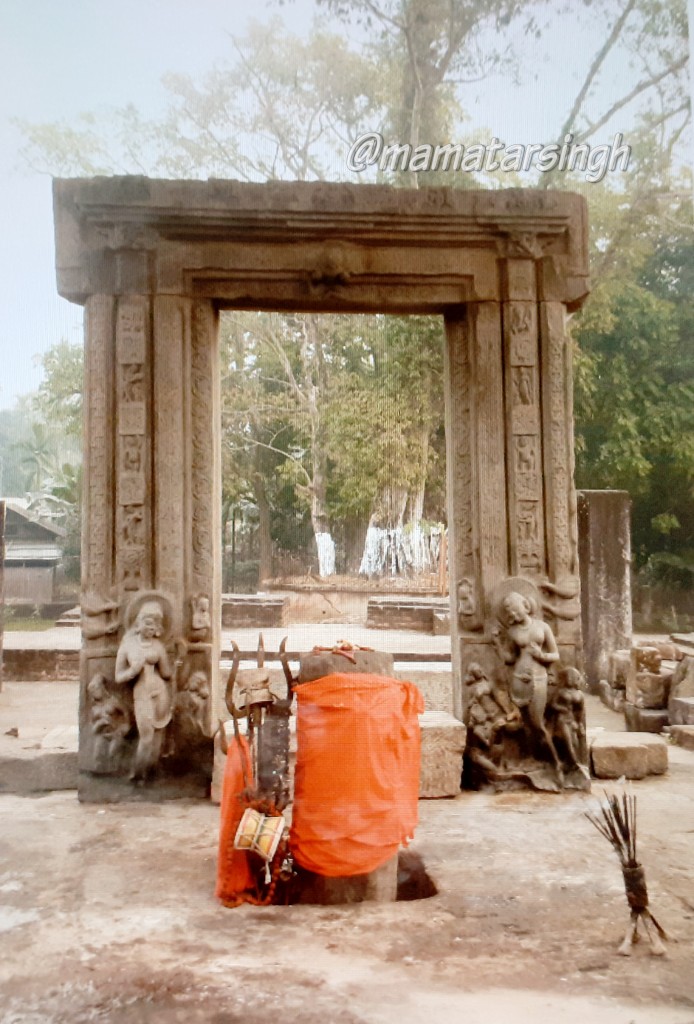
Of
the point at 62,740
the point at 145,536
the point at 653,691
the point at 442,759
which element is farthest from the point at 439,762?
the point at 653,691

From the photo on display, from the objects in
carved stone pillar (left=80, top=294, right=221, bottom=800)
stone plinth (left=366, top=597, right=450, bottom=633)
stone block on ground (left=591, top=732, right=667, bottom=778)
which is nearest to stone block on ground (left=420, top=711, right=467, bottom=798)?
stone block on ground (left=591, top=732, right=667, bottom=778)

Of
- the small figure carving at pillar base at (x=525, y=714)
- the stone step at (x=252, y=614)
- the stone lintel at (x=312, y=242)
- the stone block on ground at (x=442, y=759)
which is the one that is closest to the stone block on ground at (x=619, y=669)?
the small figure carving at pillar base at (x=525, y=714)

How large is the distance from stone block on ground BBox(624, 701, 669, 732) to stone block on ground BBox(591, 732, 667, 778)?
249cm

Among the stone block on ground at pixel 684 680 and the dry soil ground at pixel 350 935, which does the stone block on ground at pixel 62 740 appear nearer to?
the dry soil ground at pixel 350 935

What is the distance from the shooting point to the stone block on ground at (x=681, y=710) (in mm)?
7770

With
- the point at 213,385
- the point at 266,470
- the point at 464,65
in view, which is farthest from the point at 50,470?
the point at 213,385

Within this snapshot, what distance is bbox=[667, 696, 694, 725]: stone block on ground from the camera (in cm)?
777

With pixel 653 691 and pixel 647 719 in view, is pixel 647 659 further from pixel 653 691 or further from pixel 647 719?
pixel 647 719

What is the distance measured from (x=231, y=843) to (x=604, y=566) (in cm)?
846

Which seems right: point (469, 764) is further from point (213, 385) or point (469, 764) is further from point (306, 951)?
point (213, 385)

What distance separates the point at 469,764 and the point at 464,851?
120 cm

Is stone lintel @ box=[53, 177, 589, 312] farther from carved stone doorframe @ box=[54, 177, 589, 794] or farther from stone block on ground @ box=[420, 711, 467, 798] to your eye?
stone block on ground @ box=[420, 711, 467, 798]

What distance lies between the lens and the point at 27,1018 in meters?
2.70

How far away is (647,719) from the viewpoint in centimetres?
824
